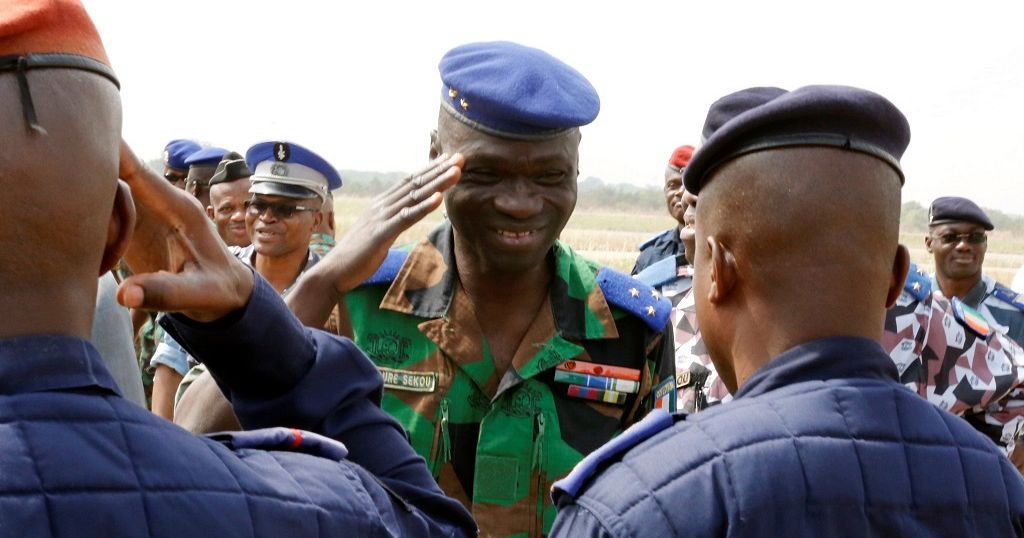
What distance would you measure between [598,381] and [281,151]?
3562 mm

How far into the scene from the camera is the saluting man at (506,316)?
367 cm

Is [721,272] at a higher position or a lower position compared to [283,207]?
higher

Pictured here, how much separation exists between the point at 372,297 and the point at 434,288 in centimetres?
19

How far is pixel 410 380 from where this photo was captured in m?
3.76

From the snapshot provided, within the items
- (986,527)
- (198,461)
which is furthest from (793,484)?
(198,461)

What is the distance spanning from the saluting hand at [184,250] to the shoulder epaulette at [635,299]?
1.93 metres

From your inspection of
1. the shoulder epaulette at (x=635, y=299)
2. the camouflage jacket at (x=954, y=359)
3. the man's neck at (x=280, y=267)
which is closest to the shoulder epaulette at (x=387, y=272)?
the shoulder epaulette at (x=635, y=299)

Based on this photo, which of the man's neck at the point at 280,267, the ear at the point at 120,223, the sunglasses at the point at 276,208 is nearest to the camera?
the ear at the point at 120,223

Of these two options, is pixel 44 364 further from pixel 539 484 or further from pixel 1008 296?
pixel 1008 296

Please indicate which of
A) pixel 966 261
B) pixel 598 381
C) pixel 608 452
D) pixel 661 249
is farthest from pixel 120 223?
pixel 966 261

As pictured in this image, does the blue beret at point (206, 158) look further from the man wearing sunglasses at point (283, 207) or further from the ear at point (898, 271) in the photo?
the ear at point (898, 271)

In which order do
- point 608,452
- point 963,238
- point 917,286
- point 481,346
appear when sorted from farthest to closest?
point 963,238
point 917,286
point 481,346
point 608,452

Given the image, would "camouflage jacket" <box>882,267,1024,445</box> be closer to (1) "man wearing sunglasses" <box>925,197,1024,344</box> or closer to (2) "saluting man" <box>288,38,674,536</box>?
(2) "saluting man" <box>288,38,674,536</box>

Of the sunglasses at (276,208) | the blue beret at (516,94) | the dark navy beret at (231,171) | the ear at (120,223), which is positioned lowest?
the dark navy beret at (231,171)
